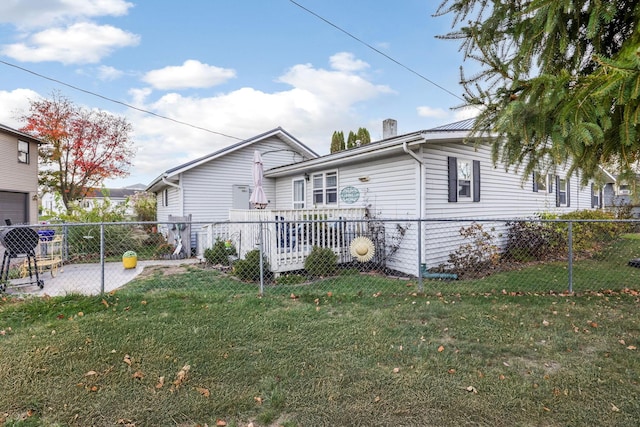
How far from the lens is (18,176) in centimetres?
1516

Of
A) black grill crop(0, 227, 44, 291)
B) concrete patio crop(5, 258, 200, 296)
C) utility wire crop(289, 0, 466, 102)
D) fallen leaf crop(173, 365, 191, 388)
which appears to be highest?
utility wire crop(289, 0, 466, 102)

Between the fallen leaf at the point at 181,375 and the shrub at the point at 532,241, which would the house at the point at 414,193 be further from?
the fallen leaf at the point at 181,375

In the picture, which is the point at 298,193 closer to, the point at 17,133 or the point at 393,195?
the point at 393,195

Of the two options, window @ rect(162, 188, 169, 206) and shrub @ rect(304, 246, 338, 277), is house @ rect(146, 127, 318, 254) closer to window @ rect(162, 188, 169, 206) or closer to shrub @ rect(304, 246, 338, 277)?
window @ rect(162, 188, 169, 206)

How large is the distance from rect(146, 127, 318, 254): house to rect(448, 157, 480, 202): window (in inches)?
297

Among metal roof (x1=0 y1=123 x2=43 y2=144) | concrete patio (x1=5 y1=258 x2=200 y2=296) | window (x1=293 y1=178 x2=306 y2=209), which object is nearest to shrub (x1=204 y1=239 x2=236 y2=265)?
concrete patio (x1=5 y1=258 x2=200 y2=296)

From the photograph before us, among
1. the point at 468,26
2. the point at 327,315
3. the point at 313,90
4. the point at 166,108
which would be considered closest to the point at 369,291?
the point at 327,315

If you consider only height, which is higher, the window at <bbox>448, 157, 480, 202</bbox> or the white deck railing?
the window at <bbox>448, 157, 480, 202</bbox>

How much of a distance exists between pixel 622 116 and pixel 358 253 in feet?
17.7

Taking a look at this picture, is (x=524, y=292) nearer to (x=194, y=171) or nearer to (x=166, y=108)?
(x=194, y=171)

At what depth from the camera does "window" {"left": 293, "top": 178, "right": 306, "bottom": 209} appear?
11743mm

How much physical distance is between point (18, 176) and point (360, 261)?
1685 centimetres

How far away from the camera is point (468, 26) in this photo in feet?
10.5

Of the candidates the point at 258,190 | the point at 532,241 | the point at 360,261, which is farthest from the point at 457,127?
the point at 258,190
